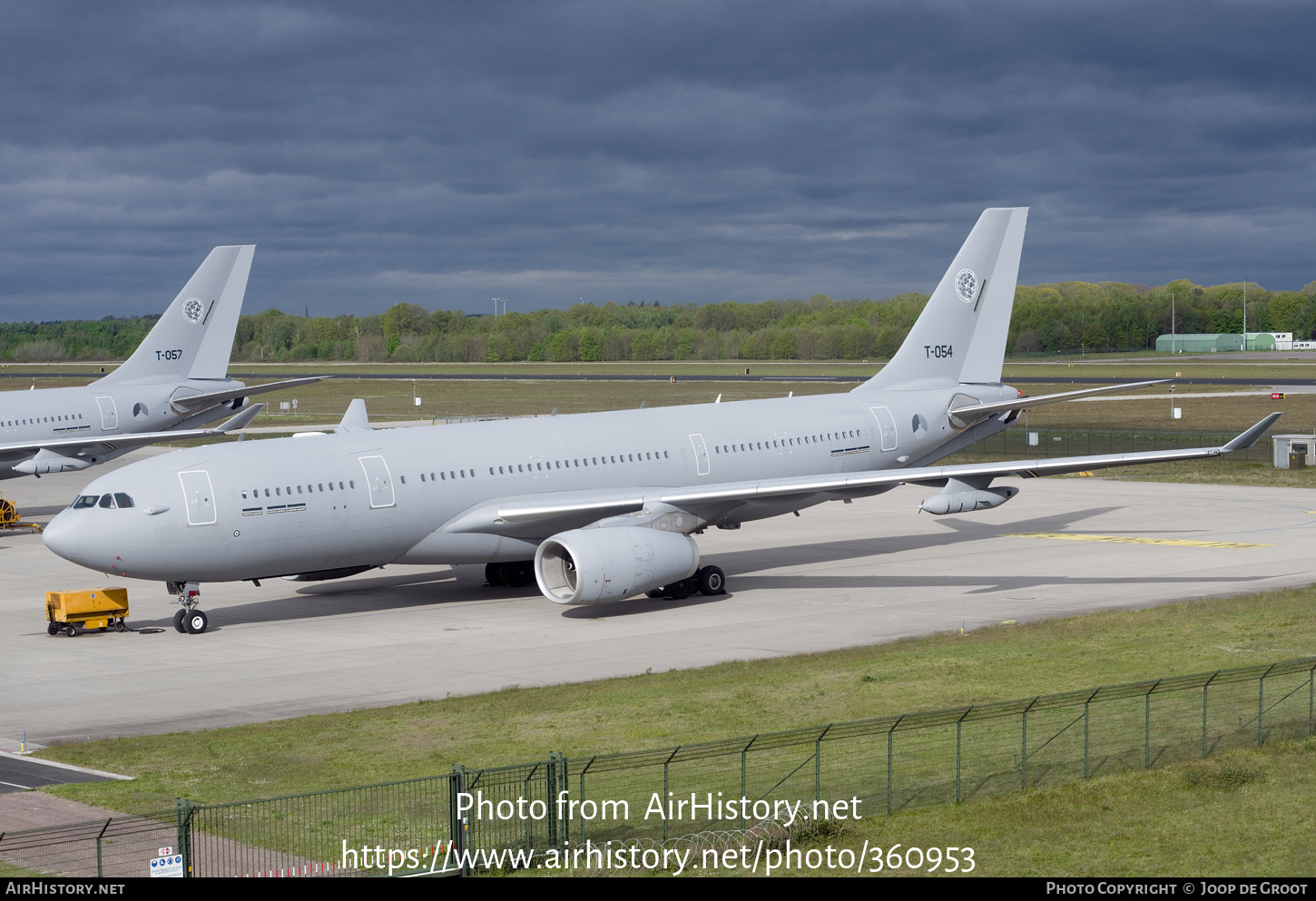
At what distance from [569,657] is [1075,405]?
9107 cm

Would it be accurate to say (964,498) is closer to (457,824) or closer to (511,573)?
(511,573)

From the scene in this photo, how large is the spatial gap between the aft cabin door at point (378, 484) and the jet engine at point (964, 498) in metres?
13.5

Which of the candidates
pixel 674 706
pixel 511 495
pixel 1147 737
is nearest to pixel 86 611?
pixel 511 495

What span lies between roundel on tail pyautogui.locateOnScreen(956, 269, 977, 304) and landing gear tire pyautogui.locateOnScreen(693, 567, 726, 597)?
16.1m

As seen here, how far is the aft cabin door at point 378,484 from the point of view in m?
35.2

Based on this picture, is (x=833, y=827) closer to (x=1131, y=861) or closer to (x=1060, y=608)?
(x=1131, y=861)

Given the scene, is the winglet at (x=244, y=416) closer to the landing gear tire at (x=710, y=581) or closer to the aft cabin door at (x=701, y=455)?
the aft cabin door at (x=701, y=455)

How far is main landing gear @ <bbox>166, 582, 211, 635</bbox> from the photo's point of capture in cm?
3450

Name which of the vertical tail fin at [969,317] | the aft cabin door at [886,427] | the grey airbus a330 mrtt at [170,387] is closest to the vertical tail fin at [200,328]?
the grey airbus a330 mrtt at [170,387]

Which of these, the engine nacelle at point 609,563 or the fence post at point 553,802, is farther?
the engine nacelle at point 609,563

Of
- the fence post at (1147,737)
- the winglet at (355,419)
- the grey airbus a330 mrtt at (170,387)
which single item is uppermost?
the grey airbus a330 mrtt at (170,387)

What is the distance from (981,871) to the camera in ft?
55.9

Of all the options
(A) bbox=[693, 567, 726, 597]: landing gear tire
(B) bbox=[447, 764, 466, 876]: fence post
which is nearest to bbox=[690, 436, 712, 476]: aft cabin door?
(A) bbox=[693, 567, 726, 597]: landing gear tire

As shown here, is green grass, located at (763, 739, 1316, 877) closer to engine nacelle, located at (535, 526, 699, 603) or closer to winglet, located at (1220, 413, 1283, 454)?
winglet, located at (1220, 413, 1283, 454)
